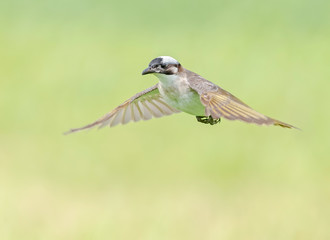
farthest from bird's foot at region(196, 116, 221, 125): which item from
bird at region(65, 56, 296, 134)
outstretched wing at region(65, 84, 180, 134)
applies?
outstretched wing at region(65, 84, 180, 134)

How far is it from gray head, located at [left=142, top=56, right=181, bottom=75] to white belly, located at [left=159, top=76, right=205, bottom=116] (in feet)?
0.16

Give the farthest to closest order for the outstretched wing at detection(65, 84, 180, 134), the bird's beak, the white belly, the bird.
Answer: the outstretched wing at detection(65, 84, 180, 134), the white belly, the bird's beak, the bird

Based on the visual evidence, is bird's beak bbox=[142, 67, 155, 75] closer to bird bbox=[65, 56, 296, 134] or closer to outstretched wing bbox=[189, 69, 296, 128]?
bird bbox=[65, 56, 296, 134]

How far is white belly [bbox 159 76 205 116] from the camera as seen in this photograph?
5000 millimetres

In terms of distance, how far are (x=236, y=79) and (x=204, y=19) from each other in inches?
150

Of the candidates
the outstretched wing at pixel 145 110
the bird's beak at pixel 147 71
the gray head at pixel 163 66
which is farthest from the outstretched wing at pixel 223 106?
the outstretched wing at pixel 145 110

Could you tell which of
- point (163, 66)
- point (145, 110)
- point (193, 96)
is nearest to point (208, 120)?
point (193, 96)

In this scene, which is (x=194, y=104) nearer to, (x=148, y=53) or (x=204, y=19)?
(x=148, y=53)

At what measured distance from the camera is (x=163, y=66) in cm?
507

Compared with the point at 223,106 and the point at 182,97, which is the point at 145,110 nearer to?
the point at 182,97

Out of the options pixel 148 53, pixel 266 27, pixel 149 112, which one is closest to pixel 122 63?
pixel 148 53

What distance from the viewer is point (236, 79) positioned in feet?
46.1

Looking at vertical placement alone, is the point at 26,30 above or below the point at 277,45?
above

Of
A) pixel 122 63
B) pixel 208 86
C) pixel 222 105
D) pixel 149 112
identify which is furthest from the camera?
pixel 122 63
